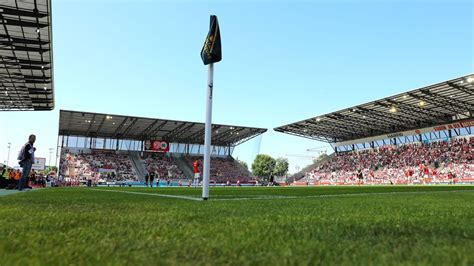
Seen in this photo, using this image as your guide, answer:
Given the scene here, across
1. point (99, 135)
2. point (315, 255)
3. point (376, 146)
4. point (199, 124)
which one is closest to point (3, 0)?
point (315, 255)

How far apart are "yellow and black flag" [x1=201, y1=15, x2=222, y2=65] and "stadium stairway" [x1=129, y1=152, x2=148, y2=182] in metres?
49.6

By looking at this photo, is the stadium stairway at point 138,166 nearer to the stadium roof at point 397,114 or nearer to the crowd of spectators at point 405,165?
the stadium roof at point 397,114

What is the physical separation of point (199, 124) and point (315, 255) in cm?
5178

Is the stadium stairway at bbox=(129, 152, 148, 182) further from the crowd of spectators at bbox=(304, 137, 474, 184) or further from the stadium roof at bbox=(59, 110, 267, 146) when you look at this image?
the crowd of spectators at bbox=(304, 137, 474, 184)

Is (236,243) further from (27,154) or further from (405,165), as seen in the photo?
(405,165)

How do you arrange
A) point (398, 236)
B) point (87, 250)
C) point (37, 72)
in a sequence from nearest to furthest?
1. point (87, 250)
2. point (398, 236)
3. point (37, 72)

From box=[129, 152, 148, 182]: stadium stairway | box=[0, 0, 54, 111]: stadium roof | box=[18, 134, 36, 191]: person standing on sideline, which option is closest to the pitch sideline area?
box=[18, 134, 36, 191]: person standing on sideline

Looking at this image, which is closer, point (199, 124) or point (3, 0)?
point (3, 0)

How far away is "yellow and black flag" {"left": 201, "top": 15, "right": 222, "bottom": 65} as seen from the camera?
18.1 feet

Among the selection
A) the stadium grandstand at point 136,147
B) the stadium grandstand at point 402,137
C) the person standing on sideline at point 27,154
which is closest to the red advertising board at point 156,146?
the stadium grandstand at point 136,147

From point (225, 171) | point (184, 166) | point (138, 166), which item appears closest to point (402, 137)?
point (225, 171)

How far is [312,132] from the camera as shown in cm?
5841

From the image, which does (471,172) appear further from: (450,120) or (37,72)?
(37,72)

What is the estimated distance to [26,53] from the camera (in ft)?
73.0
